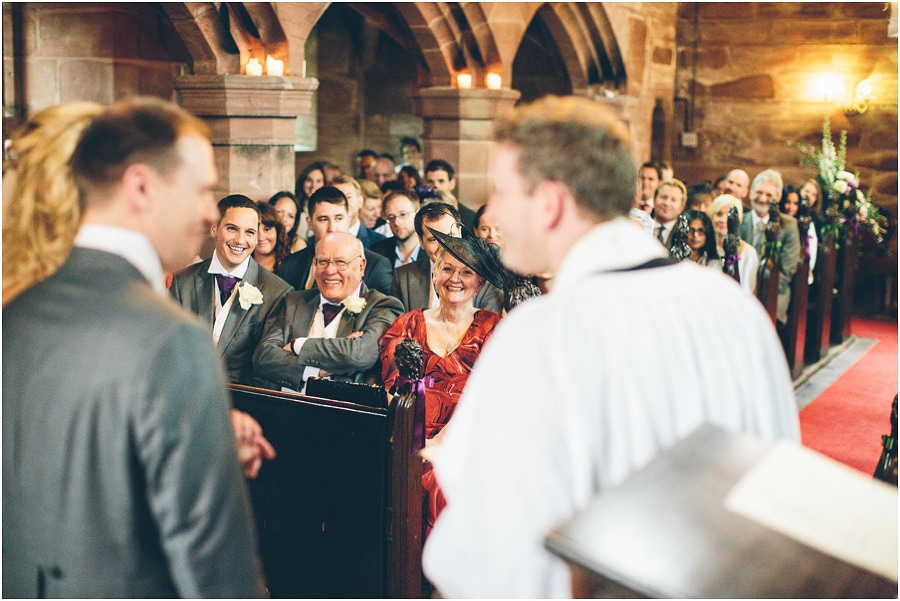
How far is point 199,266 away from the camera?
427 centimetres

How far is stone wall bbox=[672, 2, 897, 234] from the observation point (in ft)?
36.5

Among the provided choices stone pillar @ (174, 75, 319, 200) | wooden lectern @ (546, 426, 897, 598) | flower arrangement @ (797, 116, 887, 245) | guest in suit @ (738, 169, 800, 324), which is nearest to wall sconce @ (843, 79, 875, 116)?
flower arrangement @ (797, 116, 887, 245)

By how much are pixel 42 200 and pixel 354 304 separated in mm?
2433

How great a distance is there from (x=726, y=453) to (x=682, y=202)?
583 cm

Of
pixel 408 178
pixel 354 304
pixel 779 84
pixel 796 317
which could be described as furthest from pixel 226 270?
pixel 779 84

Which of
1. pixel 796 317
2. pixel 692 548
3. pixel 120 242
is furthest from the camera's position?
pixel 796 317

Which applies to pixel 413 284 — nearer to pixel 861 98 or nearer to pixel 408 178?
pixel 408 178

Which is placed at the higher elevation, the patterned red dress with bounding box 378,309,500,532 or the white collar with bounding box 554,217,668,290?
the white collar with bounding box 554,217,668,290

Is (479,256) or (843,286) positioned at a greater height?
(479,256)

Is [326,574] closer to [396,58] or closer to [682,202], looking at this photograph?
[682,202]

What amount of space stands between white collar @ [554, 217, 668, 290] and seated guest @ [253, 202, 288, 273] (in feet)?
12.6

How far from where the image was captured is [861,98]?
11.1 m

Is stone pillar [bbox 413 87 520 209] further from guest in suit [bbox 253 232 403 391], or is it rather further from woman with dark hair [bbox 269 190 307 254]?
guest in suit [bbox 253 232 403 391]

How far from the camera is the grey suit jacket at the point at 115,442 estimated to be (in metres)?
1.46
